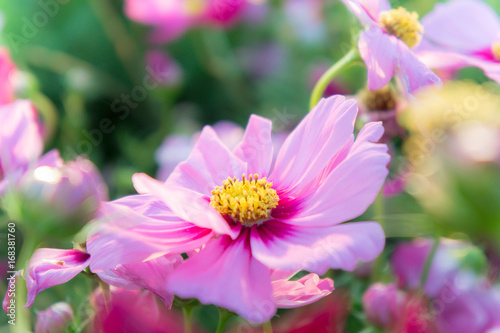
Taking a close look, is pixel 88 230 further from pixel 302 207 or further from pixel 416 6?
pixel 416 6

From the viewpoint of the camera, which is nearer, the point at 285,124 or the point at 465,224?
the point at 465,224

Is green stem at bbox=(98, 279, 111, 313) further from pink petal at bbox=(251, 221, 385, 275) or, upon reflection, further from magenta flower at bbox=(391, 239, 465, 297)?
magenta flower at bbox=(391, 239, 465, 297)

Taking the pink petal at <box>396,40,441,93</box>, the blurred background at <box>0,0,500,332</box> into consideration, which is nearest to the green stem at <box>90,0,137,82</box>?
the blurred background at <box>0,0,500,332</box>

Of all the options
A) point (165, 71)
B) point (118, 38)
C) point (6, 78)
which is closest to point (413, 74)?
point (6, 78)

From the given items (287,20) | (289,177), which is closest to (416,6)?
(287,20)

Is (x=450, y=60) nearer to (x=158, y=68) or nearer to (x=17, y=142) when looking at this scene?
(x=17, y=142)

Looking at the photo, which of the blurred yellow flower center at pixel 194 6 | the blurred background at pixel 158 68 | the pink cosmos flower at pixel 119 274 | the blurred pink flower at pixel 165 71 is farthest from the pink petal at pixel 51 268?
the blurred yellow flower center at pixel 194 6
